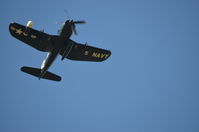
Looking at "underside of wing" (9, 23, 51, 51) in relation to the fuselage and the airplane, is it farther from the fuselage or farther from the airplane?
the fuselage

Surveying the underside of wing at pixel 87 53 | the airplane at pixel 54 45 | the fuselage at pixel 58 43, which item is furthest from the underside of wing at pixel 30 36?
the underside of wing at pixel 87 53

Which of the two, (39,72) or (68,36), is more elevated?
(68,36)

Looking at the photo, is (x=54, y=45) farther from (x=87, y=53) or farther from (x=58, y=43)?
(x=87, y=53)

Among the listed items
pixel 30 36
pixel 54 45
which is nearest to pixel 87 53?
pixel 54 45

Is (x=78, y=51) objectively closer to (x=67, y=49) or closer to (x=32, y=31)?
(x=67, y=49)

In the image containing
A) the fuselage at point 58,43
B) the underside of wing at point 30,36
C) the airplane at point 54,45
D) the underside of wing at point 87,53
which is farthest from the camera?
the underside of wing at point 87,53

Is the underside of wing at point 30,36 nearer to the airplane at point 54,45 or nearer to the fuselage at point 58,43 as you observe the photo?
the airplane at point 54,45

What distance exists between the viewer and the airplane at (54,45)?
27.7 m

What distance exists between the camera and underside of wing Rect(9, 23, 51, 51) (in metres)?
28.5

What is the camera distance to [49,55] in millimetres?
29125

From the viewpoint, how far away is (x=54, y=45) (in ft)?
93.6

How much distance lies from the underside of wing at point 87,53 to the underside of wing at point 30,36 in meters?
2.62

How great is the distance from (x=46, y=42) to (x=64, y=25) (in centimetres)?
297

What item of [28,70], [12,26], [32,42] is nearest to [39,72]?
[28,70]
